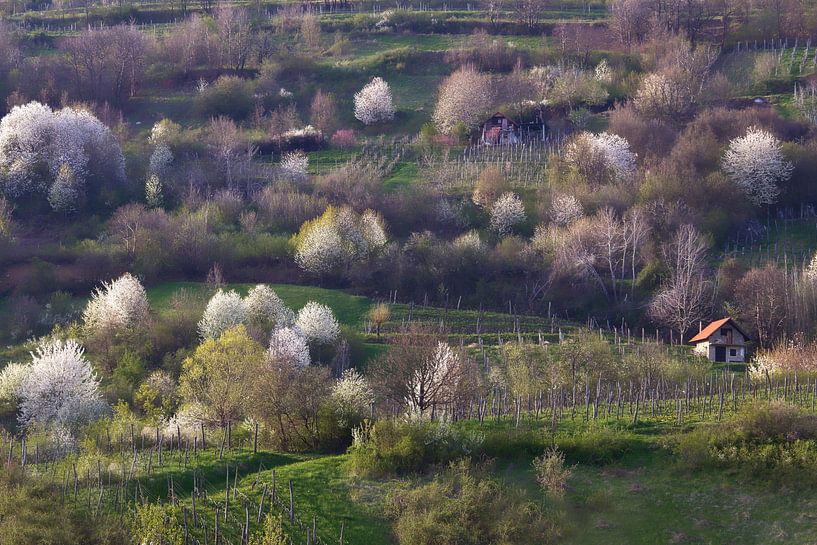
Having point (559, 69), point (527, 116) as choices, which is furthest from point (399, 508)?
point (559, 69)

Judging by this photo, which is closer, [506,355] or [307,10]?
[506,355]

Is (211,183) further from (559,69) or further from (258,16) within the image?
(258,16)

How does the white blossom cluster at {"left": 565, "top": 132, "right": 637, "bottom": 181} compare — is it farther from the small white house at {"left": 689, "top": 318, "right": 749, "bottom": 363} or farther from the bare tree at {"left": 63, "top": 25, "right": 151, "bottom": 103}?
the bare tree at {"left": 63, "top": 25, "right": 151, "bottom": 103}

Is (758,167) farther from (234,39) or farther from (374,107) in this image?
(234,39)

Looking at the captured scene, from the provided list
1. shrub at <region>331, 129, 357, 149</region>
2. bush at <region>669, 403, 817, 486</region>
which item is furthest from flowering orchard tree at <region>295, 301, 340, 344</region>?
shrub at <region>331, 129, 357, 149</region>

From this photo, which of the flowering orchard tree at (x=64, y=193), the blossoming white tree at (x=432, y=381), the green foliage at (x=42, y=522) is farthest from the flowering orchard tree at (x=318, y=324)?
the flowering orchard tree at (x=64, y=193)

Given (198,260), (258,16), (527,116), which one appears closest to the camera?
(198,260)

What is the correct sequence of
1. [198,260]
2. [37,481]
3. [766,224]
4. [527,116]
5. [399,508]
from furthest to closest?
[527,116], [766,224], [198,260], [399,508], [37,481]
